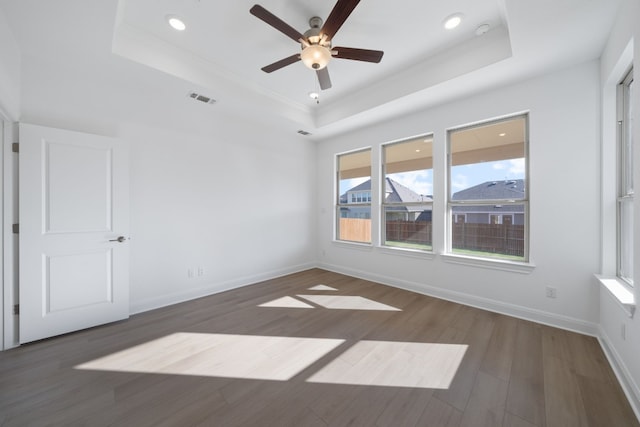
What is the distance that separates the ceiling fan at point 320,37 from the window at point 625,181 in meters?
2.32

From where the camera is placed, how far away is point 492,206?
10.6 feet

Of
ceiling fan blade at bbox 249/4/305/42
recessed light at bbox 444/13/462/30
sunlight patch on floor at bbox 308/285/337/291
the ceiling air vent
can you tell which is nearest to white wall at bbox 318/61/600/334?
recessed light at bbox 444/13/462/30

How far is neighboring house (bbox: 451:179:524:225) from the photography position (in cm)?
305

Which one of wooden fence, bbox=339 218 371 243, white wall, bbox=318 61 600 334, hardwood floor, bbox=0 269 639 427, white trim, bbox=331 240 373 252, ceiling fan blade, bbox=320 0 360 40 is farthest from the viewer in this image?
wooden fence, bbox=339 218 371 243

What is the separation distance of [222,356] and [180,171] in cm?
259

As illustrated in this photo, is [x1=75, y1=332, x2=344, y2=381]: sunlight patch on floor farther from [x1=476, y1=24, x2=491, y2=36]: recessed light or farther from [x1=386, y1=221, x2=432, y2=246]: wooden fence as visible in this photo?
[x1=476, y1=24, x2=491, y2=36]: recessed light

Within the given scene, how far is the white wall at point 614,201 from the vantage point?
1667 millimetres

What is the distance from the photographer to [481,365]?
2045mm

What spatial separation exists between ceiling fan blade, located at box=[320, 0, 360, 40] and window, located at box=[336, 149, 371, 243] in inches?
112

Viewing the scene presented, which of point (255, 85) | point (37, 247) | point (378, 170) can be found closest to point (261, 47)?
point (255, 85)

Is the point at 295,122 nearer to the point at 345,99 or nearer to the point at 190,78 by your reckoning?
the point at 345,99

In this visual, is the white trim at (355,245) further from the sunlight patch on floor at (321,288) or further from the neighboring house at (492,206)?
the neighboring house at (492,206)

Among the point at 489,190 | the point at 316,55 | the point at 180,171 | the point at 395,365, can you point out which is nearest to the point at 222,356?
the point at 395,365

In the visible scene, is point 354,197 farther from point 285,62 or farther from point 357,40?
point 285,62
